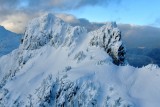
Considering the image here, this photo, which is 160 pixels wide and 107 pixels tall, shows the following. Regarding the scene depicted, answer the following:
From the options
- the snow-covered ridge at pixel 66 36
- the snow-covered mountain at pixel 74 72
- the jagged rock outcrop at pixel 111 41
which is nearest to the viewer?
the snow-covered mountain at pixel 74 72

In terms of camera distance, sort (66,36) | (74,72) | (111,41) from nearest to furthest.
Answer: (74,72), (111,41), (66,36)

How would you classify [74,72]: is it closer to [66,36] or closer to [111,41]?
[111,41]

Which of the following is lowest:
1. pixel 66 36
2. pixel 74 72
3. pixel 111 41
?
pixel 74 72

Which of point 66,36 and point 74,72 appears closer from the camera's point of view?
point 74,72

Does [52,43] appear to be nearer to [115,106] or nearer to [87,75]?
[87,75]

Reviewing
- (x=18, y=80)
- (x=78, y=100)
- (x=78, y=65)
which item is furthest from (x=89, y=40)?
(x=78, y=100)

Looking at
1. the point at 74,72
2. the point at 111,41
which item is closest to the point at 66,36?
the point at 111,41

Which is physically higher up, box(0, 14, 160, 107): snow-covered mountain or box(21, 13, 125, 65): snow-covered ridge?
box(21, 13, 125, 65): snow-covered ridge

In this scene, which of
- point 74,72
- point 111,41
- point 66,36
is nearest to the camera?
point 74,72
